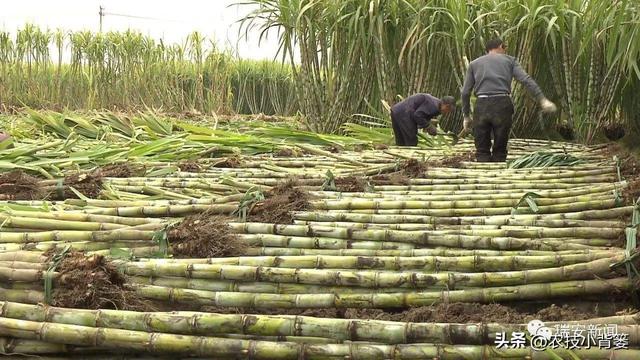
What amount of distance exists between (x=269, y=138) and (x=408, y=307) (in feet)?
12.1

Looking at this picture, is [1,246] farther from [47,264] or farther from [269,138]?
[269,138]

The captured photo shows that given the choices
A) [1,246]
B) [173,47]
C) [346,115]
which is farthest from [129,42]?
[1,246]

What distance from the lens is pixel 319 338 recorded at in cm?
164

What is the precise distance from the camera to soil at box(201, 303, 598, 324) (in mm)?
1699

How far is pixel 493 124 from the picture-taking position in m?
4.81

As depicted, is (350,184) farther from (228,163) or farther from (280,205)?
(228,163)

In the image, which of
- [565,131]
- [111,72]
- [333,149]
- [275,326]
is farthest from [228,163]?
[111,72]

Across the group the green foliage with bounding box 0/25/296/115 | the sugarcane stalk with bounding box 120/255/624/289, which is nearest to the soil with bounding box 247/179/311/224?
the sugarcane stalk with bounding box 120/255/624/289

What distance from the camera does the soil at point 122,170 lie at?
3649mm

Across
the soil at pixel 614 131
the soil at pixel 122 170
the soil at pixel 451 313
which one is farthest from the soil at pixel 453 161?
the soil at pixel 451 313

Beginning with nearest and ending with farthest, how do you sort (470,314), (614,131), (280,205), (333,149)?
(470,314) < (280,205) < (333,149) < (614,131)

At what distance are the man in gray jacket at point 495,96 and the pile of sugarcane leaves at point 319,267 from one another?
134 cm

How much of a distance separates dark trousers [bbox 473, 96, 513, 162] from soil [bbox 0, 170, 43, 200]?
284 centimetres

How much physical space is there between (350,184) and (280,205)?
68 centimetres
